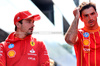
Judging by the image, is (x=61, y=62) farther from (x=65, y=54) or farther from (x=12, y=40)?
(x=12, y=40)

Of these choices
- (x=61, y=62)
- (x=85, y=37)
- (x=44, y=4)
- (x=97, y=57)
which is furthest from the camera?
(x=61, y=62)

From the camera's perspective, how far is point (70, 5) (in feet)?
16.1

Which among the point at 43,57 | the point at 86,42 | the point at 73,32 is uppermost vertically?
the point at 73,32

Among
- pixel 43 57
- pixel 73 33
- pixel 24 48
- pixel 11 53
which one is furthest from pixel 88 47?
pixel 11 53

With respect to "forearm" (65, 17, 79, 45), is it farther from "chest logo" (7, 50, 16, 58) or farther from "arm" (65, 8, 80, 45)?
"chest logo" (7, 50, 16, 58)

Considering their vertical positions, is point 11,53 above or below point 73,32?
below

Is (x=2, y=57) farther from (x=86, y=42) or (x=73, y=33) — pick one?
(x=86, y=42)

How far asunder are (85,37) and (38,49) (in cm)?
48

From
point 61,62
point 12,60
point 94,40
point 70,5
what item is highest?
point 70,5

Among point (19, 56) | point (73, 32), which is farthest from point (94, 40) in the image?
point (19, 56)

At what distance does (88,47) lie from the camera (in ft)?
4.24

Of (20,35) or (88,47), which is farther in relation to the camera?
(20,35)

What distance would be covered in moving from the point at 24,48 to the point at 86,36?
0.62 metres

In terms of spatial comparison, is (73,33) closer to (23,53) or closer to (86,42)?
(86,42)
